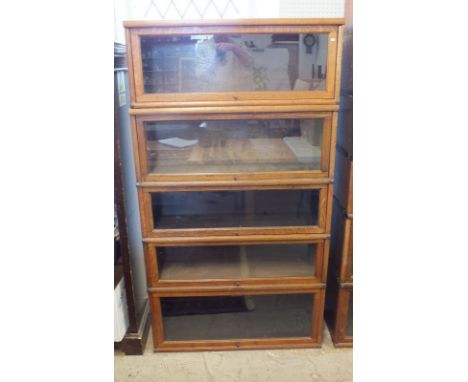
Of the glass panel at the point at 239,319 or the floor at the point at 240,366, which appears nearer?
the floor at the point at 240,366

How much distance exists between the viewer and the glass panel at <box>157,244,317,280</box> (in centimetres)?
129

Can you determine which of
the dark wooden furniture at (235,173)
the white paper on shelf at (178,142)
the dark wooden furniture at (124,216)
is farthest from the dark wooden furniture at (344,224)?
the dark wooden furniture at (124,216)

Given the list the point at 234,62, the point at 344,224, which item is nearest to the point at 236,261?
the point at 344,224

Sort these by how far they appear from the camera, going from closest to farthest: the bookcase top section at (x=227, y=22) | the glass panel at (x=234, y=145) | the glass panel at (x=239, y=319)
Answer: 1. the bookcase top section at (x=227, y=22)
2. the glass panel at (x=234, y=145)
3. the glass panel at (x=239, y=319)

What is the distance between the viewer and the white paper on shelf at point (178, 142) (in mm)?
1163

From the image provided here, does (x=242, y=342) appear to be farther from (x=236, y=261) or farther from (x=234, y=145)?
(x=234, y=145)

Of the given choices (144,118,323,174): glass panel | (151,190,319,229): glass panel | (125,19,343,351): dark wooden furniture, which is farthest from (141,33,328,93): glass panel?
(151,190,319,229): glass panel

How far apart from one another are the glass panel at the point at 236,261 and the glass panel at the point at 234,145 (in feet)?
1.04

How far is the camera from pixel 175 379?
124 centimetres

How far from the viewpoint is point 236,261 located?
1.33 meters

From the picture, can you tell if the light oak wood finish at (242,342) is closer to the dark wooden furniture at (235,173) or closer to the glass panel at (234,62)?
the dark wooden furniture at (235,173)
